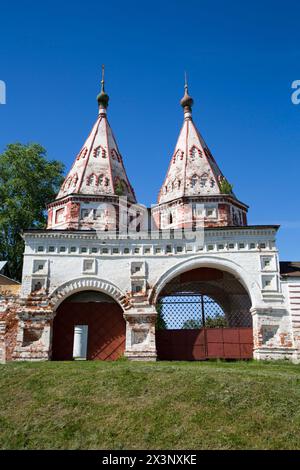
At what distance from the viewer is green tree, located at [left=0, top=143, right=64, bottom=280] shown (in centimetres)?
2125

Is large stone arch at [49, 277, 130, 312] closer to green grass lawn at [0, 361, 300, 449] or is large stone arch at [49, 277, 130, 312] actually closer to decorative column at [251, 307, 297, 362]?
decorative column at [251, 307, 297, 362]

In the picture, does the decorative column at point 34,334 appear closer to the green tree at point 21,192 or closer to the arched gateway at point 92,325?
the arched gateway at point 92,325

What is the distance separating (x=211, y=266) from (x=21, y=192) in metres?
12.0

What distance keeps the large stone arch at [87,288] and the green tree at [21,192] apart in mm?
7949

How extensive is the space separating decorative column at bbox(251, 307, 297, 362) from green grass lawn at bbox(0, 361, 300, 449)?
446cm

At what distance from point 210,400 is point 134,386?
5.24 feet

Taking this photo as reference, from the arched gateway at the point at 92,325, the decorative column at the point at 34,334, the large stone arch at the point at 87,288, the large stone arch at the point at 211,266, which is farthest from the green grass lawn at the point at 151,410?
the large stone arch at the point at 211,266

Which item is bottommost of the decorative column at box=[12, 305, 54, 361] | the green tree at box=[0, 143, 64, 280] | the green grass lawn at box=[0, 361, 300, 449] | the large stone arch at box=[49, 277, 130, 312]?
the green grass lawn at box=[0, 361, 300, 449]

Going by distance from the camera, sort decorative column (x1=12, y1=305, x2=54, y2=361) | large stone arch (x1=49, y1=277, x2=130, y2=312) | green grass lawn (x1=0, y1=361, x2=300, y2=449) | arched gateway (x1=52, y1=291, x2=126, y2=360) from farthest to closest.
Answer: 1. arched gateway (x1=52, y1=291, x2=126, y2=360)
2. large stone arch (x1=49, y1=277, x2=130, y2=312)
3. decorative column (x1=12, y1=305, x2=54, y2=361)
4. green grass lawn (x1=0, y1=361, x2=300, y2=449)

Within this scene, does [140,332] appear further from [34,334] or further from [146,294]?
[34,334]

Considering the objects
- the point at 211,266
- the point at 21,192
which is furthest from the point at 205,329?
the point at 21,192

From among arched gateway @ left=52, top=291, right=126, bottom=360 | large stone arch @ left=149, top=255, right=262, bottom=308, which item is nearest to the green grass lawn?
arched gateway @ left=52, top=291, right=126, bottom=360

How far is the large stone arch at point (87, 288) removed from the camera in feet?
45.8
